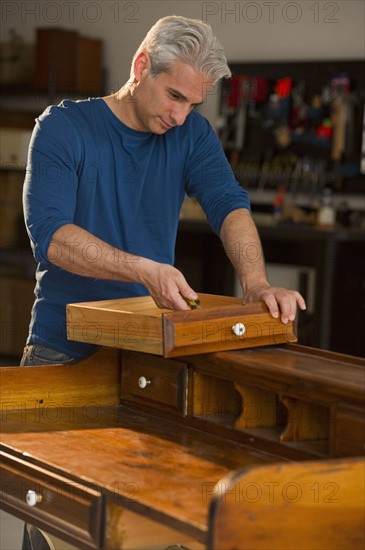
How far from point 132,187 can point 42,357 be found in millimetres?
587

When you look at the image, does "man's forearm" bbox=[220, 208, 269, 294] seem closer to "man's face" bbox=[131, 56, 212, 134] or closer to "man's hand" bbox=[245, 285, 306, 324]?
"man's hand" bbox=[245, 285, 306, 324]

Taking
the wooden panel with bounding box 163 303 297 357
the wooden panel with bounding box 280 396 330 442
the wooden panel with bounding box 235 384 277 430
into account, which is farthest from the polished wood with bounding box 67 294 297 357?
the wooden panel with bounding box 280 396 330 442

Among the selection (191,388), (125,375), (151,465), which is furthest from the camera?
(125,375)

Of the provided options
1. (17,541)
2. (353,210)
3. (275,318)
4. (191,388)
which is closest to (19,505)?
(191,388)

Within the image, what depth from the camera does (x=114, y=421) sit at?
2.72 meters

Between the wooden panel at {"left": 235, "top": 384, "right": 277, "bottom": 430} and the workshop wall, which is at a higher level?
the workshop wall

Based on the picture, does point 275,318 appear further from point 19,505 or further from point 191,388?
point 19,505

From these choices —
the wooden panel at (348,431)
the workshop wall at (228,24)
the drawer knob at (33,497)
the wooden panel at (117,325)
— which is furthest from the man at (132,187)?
the workshop wall at (228,24)

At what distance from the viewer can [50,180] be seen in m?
2.92

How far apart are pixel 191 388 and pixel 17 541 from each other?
2.15 m

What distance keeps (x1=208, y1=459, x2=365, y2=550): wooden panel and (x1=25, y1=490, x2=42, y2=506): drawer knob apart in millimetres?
635

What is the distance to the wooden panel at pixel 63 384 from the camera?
9.11 feet

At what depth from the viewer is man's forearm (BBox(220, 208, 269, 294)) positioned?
Result: 10.0 ft

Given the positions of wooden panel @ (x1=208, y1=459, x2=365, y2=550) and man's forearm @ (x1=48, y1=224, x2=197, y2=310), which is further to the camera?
man's forearm @ (x1=48, y1=224, x2=197, y2=310)
